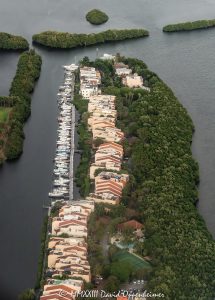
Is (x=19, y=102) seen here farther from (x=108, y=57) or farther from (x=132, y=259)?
(x=132, y=259)

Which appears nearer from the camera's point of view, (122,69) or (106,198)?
(106,198)

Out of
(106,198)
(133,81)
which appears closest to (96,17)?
(133,81)

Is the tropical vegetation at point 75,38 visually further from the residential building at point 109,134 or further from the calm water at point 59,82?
the residential building at point 109,134

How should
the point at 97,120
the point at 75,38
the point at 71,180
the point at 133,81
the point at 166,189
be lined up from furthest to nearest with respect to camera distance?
1. the point at 75,38
2. the point at 133,81
3. the point at 97,120
4. the point at 71,180
5. the point at 166,189

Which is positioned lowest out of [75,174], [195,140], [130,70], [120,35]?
[75,174]

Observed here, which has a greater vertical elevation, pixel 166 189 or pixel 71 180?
pixel 71 180

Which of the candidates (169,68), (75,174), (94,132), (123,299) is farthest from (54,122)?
(123,299)

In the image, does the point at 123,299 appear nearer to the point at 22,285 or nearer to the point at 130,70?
the point at 22,285

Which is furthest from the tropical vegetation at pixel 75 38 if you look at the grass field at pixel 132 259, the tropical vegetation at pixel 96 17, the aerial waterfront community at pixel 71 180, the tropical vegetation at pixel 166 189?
the grass field at pixel 132 259

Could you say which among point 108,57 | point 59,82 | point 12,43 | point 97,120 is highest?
point 12,43
